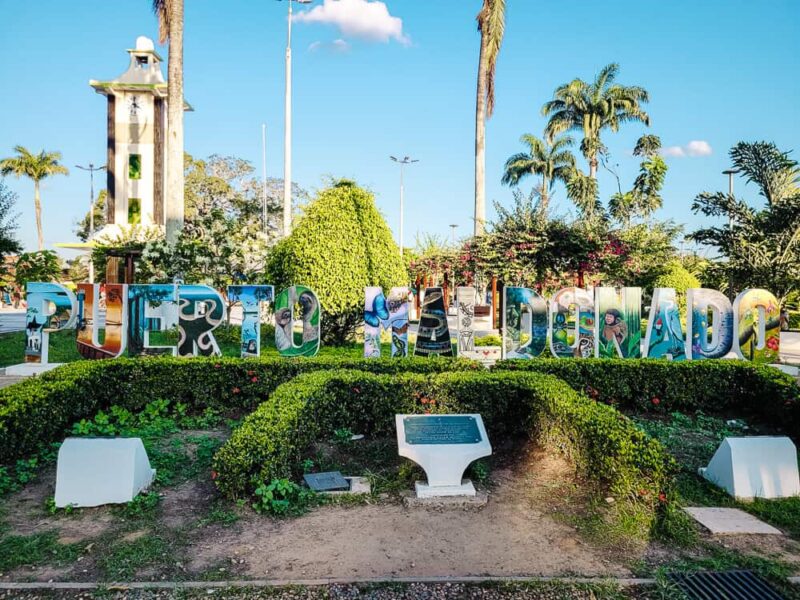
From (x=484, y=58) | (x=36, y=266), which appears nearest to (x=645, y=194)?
(x=484, y=58)

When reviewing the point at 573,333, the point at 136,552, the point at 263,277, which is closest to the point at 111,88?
the point at 263,277

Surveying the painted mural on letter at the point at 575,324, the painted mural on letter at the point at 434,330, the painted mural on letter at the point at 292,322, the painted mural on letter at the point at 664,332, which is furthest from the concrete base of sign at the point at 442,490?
the painted mural on letter at the point at 664,332

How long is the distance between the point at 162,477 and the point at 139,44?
105 ft

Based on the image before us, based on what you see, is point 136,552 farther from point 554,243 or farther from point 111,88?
point 111,88

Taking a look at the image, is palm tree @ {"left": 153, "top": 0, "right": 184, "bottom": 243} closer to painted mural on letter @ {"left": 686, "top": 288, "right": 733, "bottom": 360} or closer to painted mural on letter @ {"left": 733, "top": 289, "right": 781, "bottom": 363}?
painted mural on letter @ {"left": 686, "top": 288, "right": 733, "bottom": 360}

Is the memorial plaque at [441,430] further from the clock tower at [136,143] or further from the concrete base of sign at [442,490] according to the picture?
the clock tower at [136,143]

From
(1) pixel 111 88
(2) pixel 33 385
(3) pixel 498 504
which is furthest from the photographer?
(1) pixel 111 88

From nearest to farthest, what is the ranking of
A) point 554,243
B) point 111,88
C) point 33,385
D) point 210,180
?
point 33,385 < point 554,243 < point 111,88 < point 210,180

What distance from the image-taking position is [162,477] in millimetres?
5953

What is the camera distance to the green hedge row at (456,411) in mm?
5273

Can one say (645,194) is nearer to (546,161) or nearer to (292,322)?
(546,161)

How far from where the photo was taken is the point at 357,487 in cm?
587

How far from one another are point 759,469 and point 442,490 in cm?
333

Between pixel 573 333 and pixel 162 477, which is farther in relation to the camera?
pixel 573 333
